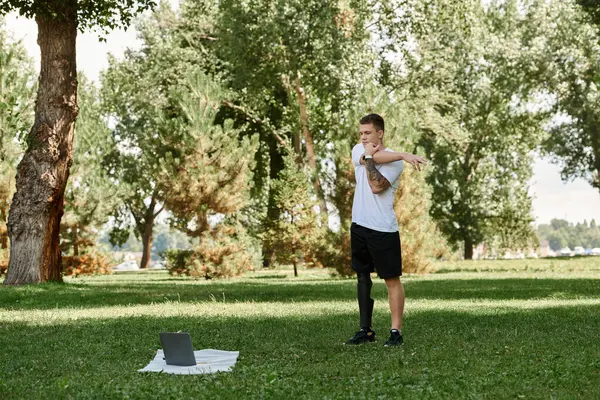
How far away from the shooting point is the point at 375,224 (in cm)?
927

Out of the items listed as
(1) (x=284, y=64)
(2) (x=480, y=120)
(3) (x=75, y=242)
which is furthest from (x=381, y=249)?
(2) (x=480, y=120)

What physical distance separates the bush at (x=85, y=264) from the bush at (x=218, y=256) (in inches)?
328

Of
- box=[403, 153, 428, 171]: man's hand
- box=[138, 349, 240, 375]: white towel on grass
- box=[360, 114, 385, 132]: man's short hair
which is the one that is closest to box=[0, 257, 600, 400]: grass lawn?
box=[138, 349, 240, 375]: white towel on grass

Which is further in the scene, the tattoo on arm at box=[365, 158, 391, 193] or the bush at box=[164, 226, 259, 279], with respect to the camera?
the bush at box=[164, 226, 259, 279]

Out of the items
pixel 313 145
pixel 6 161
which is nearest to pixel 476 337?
pixel 6 161

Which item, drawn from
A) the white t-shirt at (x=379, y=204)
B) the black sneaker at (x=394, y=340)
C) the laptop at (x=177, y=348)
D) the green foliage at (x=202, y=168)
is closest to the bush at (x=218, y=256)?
the green foliage at (x=202, y=168)

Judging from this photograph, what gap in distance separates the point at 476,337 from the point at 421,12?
95.7 ft

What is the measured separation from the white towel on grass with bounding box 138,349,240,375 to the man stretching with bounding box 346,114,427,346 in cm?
153

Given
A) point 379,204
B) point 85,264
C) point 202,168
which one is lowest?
point 379,204

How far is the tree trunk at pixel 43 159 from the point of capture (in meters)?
21.4

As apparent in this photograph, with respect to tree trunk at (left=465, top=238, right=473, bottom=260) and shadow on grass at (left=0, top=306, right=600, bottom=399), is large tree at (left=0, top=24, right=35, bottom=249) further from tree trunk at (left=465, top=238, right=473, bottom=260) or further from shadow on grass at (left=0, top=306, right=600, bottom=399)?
tree trunk at (left=465, top=238, right=473, bottom=260)

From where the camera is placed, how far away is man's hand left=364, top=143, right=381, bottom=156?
941cm

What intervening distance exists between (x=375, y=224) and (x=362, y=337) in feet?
3.81

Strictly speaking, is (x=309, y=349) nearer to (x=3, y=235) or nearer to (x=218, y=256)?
(x=218, y=256)
